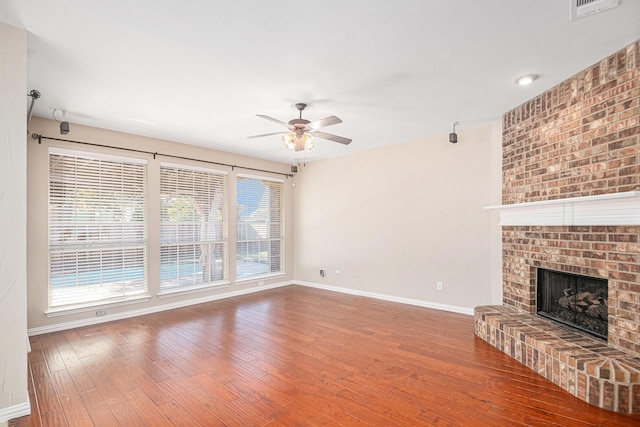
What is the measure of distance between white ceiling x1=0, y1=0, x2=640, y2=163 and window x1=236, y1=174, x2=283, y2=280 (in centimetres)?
242

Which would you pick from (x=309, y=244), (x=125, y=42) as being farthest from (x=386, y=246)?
(x=125, y=42)

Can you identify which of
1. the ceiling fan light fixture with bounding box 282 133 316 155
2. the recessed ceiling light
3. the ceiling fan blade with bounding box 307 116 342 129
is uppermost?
the recessed ceiling light

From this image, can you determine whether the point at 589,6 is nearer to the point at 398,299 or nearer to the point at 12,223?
the point at 12,223

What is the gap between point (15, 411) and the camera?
85.9 inches

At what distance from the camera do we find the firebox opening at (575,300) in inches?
112

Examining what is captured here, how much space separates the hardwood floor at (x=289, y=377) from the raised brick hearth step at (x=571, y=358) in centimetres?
9

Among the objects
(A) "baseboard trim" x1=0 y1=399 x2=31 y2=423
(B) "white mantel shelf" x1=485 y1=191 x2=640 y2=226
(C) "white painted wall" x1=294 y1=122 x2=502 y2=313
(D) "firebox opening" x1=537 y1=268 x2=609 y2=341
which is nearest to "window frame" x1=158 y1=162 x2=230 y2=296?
(C) "white painted wall" x1=294 y1=122 x2=502 y2=313

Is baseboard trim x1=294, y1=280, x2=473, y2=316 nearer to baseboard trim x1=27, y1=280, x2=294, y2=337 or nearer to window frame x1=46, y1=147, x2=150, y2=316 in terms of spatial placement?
baseboard trim x1=27, y1=280, x2=294, y2=337

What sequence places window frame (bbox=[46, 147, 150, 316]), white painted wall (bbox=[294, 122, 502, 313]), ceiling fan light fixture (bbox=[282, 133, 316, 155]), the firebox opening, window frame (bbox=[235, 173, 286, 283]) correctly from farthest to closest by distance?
window frame (bbox=[235, 173, 286, 283]), white painted wall (bbox=[294, 122, 502, 313]), window frame (bbox=[46, 147, 150, 316]), ceiling fan light fixture (bbox=[282, 133, 316, 155]), the firebox opening

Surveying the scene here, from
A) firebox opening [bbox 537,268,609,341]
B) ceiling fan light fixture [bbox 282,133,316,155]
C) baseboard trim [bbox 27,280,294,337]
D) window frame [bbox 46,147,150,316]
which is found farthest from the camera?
window frame [bbox 46,147,150,316]

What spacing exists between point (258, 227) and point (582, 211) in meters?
5.19

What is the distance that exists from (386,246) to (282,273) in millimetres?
2539

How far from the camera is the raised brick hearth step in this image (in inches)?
86.7

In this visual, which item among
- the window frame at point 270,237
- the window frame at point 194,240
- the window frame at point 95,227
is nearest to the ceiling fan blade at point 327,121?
the window frame at point 194,240
